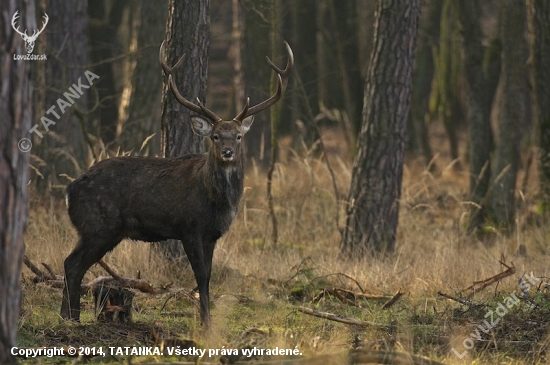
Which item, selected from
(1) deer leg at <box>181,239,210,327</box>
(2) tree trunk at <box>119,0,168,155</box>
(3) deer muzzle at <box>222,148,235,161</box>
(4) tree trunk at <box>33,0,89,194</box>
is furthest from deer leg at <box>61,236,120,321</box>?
(2) tree trunk at <box>119,0,168,155</box>

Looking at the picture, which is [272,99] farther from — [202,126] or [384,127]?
[384,127]

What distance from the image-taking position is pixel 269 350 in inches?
250

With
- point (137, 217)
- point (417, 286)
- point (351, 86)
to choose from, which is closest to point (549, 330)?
point (417, 286)

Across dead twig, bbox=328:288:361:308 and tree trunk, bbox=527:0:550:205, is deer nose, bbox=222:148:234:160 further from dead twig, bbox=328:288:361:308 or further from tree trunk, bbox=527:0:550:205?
tree trunk, bbox=527:0:550:205

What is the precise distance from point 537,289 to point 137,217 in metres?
3.91

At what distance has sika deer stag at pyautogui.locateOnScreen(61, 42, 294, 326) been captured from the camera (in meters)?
8.49

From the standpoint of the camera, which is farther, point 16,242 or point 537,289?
point 537,289

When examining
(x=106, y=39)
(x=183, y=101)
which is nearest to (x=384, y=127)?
(x=183, y=101)

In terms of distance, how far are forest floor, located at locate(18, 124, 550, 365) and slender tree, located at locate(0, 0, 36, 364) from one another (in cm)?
148

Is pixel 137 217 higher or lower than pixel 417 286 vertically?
higher

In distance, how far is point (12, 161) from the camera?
16.5 feet

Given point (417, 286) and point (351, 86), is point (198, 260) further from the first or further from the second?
point (351, 86)

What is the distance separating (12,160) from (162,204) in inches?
142

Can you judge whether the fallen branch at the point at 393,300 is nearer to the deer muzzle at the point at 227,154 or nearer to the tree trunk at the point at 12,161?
the deer muzzle at the point at 227,154
